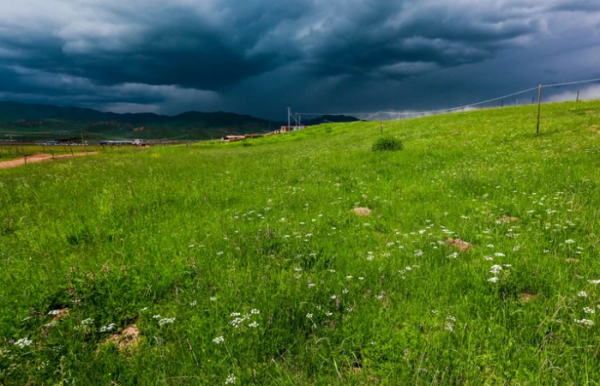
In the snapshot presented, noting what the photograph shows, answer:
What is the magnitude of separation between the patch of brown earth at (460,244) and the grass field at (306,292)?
0.31 meters

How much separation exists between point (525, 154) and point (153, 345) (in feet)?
61.3

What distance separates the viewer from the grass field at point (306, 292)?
335 centimetres

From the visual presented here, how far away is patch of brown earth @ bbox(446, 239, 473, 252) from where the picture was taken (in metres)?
6.08

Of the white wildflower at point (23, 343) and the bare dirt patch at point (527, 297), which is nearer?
the white wildflower at point (23, 343)

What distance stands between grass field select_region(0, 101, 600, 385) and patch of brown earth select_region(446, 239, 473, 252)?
0.31 metres

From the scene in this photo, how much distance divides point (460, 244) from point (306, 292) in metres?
3.68

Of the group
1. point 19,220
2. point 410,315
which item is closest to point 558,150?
point 410,315

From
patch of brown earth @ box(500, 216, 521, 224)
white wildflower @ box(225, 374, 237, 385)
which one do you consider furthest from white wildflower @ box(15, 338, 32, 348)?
patch of brown earth @ box(500, 216, 521, 224)

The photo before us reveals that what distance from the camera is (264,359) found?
3.47m

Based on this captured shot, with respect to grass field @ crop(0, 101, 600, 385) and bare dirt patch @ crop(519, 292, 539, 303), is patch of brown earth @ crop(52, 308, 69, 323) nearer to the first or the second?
grass field @ crop(0, 101, 600, 385)

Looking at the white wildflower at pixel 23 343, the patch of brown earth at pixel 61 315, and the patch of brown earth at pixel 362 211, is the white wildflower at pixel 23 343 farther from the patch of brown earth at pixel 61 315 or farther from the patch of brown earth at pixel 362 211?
the patch of brown earth at pixel 362 211

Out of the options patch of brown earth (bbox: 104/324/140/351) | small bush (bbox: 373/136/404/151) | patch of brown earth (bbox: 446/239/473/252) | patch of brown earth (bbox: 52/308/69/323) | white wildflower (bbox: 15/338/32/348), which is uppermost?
small bush (bbox: 373/136/404/151)

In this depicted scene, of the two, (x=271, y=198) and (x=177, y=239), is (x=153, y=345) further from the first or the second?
(x=271, y=198)

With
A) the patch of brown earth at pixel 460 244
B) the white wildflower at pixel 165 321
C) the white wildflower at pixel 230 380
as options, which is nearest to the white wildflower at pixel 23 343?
the white wildflower at pixel 165 321
